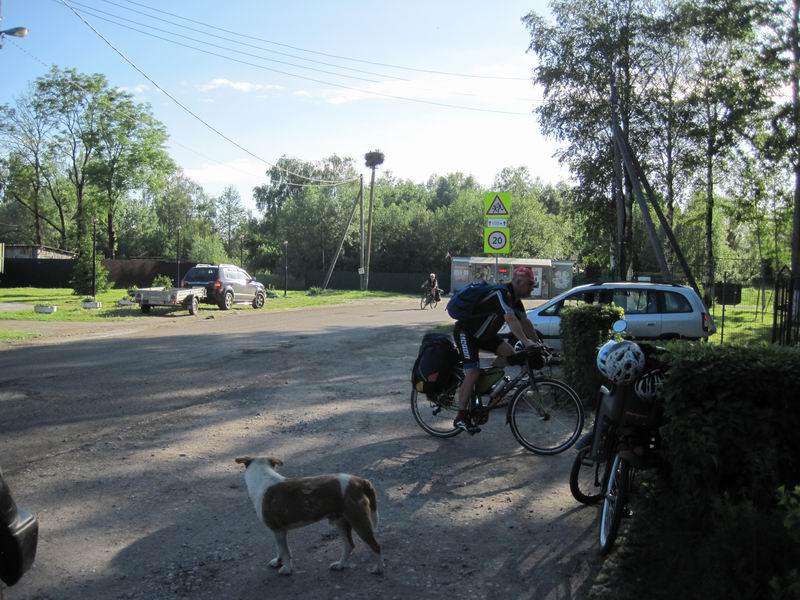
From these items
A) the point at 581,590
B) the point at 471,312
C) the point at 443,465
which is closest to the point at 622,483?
the point at 581,590

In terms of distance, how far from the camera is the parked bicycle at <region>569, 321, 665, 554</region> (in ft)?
13.7

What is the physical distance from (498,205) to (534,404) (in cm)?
666

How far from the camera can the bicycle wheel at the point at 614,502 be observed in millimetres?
4102

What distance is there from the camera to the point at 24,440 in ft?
21.8

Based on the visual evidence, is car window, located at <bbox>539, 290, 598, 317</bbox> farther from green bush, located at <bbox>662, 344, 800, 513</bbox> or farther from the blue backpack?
green bush, located at <bbox>662, 344, 800, 513</bbox>

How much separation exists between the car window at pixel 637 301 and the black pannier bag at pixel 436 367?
7474 mm

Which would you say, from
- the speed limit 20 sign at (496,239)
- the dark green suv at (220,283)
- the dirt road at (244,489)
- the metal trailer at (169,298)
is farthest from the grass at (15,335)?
the speed limit 20 sign at (496,239)

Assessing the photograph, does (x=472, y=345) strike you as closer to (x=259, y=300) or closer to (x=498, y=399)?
(x=498, y=399)

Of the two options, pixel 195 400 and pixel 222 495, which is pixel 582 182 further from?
pixel 222 495

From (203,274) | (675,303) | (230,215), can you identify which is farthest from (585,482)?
(230,215)

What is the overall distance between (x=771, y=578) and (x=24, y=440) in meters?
6.44

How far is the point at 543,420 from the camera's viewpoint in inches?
261

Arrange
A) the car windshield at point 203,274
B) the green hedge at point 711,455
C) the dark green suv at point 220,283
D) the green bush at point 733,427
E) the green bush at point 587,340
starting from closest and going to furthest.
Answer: the green hedge at point 711,455, the green bush at point 733,427, the green bush at point 587,340, the dark green suv at point 220,283, the car windshield at point 203,274

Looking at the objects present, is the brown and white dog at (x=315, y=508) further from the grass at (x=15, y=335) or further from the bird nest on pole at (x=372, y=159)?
the bird nest on pole at (x=372, y=159)
